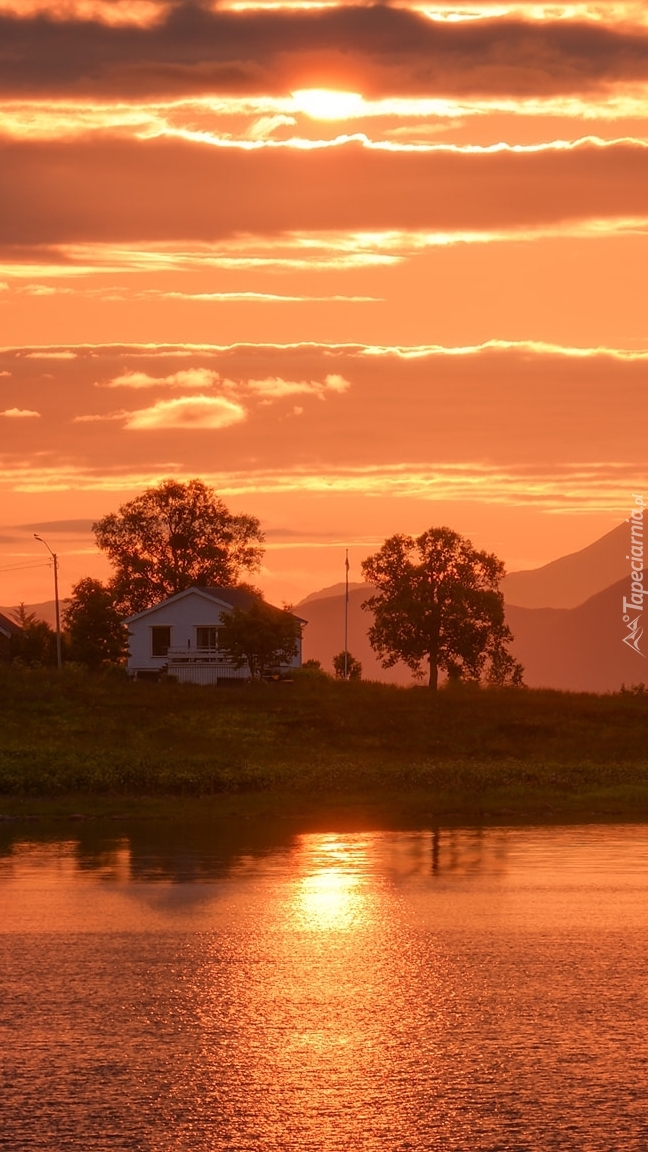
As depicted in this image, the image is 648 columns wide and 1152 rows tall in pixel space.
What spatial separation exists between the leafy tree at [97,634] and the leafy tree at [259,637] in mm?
12815

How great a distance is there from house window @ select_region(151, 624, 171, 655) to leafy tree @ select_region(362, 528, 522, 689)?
542 inches

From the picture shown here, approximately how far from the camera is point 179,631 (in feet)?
337

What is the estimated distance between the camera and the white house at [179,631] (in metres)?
101

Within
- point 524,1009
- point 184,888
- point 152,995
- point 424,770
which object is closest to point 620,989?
point 524,1009

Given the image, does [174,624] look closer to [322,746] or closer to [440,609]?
[440,609]

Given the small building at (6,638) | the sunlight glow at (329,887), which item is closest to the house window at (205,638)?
the small building at (6,638)

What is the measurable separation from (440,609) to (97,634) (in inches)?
894

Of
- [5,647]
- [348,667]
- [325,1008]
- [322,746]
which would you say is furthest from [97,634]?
[325,1008]

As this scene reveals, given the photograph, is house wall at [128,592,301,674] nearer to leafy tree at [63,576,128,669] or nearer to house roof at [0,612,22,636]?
leafy tree at [63,576,128,669]

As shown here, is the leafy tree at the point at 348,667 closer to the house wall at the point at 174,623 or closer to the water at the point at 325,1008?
the house wall at the point at 174,623

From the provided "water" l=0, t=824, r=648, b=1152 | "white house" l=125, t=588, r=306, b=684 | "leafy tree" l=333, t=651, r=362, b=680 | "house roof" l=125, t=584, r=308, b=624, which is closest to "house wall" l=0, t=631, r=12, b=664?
"white house" l=125, t=588, r=306, b=684

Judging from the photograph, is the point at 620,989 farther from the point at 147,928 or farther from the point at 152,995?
the point at 147,928

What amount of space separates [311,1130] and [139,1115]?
3.77 feet

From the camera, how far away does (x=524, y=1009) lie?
43.1 ft
